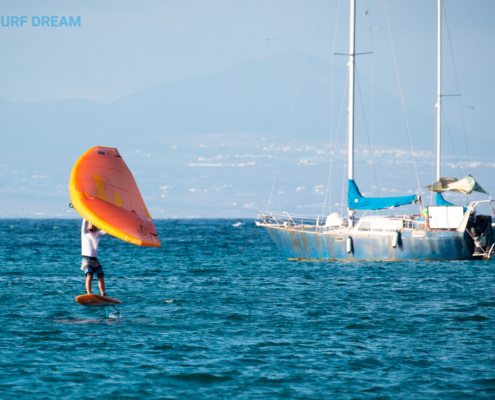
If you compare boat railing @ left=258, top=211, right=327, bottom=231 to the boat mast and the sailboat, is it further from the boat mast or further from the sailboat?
the boat mast

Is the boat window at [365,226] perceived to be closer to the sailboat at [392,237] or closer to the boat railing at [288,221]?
the sailboat at [392,237]

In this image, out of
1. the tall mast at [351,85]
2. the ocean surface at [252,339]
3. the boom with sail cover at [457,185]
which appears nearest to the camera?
the ocean surface at [252,339]

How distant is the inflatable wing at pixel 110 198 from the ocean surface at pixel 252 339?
2003 mm

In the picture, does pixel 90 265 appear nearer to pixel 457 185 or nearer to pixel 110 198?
pixel 110 198

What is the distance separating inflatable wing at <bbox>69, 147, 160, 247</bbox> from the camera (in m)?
16.3

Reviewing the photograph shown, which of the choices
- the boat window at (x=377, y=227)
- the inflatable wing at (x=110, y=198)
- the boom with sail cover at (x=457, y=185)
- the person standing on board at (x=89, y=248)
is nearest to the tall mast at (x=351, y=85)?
the boat window at (x=377, y=227)

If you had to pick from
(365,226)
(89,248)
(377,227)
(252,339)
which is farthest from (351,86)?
(252,339)

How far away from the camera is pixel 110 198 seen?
57.1ft

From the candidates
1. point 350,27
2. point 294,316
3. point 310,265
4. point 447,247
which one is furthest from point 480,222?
point 294,316

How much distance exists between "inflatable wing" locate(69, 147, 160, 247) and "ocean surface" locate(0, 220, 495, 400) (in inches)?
78.9

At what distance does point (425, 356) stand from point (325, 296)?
25.7ft

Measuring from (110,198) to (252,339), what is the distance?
20.0 feet

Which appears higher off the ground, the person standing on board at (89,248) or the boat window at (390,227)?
the person standing on board at (89,248)

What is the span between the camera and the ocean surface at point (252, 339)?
33.9 feet
